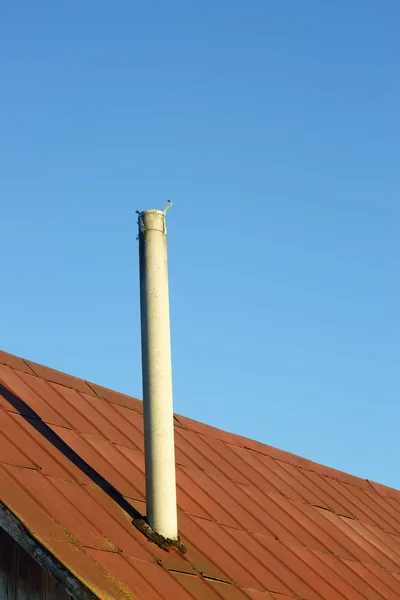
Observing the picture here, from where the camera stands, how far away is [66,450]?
27.6 ft

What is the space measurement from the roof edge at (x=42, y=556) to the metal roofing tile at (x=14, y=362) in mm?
3227

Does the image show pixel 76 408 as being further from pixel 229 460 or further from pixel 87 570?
pixel 87 570

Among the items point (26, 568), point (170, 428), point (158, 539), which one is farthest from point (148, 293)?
point (26, 568)

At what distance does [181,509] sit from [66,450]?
1.30 m

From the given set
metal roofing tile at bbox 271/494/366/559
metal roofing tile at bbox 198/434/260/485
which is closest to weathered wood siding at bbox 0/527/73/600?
metal roofing tile at bbox 271/494/366/559

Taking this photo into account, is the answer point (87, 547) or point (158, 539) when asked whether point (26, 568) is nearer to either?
point (87, 547)

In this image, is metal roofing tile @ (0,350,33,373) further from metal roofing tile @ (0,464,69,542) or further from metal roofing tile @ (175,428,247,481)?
metal roofing tile @ (0,464,69,542)

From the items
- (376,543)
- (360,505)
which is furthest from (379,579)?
(360,505)

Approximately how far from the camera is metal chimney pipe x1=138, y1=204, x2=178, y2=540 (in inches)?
315

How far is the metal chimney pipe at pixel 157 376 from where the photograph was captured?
801 centimetres

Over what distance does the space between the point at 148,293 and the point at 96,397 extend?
7.95 feet

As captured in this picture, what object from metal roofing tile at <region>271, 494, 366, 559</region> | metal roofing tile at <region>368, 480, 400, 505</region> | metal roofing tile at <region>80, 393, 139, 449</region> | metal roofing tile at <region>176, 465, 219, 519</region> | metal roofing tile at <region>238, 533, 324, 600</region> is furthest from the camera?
metal roofing tile at <region>368, 480, 400, 505</region>

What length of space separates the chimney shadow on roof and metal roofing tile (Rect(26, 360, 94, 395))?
3.73 ft

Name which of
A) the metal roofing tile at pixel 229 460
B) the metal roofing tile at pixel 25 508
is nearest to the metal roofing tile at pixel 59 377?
the metal roofing tile at pixel 229 460
